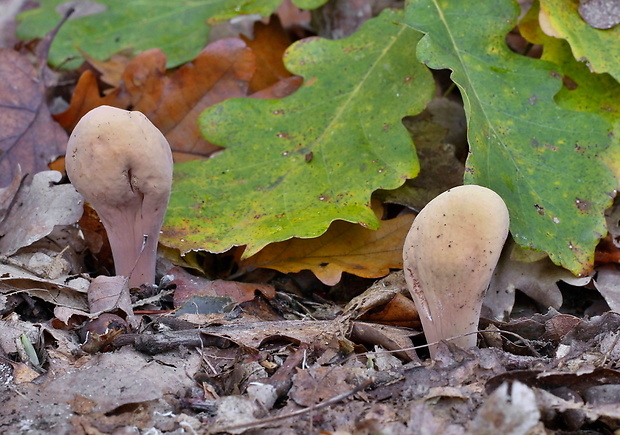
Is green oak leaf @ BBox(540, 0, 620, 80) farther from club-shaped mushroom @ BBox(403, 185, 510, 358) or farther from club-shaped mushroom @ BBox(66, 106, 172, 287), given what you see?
club-shaped mushroom @ BBox(66, 106, 172, 287)

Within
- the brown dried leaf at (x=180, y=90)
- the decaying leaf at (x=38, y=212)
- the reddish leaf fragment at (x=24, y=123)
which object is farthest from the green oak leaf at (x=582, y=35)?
the reddish leaf fragment at (x=24, y=123)

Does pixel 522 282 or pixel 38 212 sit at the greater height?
pixel 38 212

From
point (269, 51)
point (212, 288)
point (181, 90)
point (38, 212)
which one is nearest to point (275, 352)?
point (212, 288)

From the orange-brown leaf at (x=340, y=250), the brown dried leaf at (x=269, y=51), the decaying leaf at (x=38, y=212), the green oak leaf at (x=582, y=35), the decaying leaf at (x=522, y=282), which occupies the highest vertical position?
the green oak leaf at (x=582, y=35)

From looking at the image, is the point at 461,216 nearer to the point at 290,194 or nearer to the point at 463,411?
the point at 463,411

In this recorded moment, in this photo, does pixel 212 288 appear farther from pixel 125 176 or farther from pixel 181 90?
pixel 181 90

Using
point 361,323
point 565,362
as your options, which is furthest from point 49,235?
point 565,362

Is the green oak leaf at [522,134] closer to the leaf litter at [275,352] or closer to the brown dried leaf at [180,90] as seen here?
the leaf litter at [275,352]
